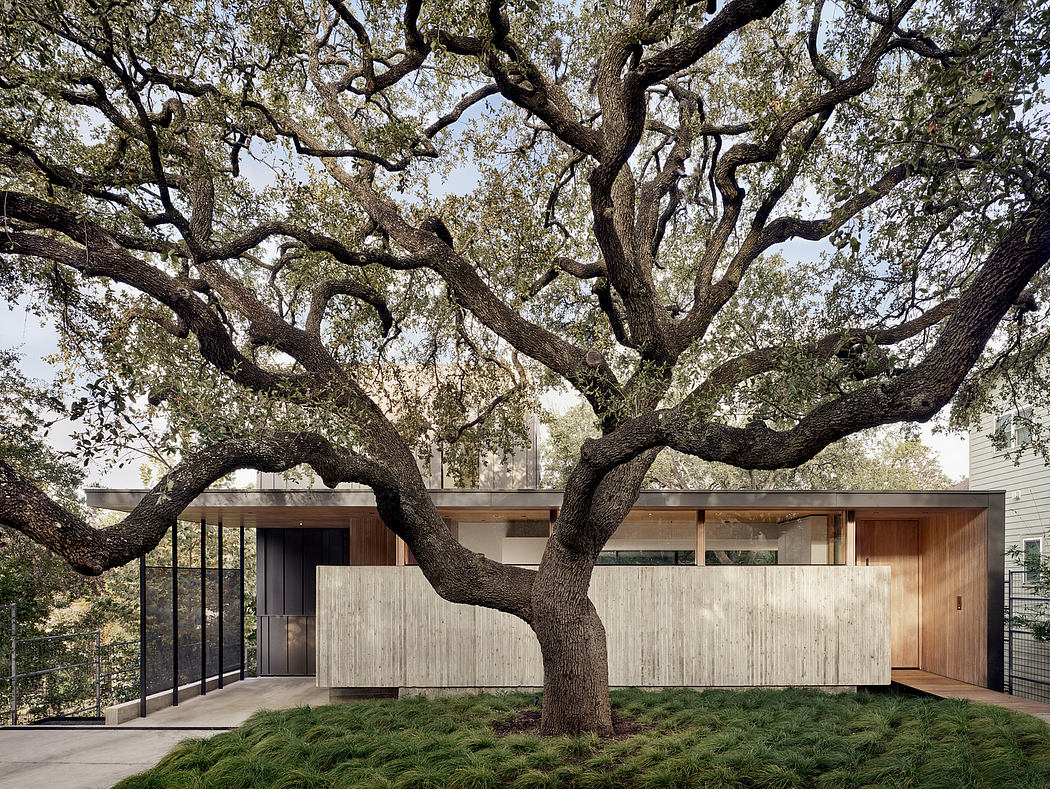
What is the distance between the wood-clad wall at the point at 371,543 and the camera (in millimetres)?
11516

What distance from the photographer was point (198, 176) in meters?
6.66

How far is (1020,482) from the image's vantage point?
1362cm

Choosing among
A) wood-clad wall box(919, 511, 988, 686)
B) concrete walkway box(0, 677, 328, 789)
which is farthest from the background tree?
wood-clad wall box(919, 511, 988, 686)

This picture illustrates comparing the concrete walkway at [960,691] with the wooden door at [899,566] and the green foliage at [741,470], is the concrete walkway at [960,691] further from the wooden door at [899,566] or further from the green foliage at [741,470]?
the green foliage at [741,470]

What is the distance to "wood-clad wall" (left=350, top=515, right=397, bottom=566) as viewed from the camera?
37.8 ft

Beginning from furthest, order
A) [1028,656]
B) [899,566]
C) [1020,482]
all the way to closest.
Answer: [1020,482] < [899,566] < [1028,656]

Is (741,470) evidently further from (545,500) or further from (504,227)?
(504,227)

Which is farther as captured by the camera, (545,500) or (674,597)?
(674,597)

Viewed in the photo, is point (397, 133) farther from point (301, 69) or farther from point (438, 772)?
point (438, 772)

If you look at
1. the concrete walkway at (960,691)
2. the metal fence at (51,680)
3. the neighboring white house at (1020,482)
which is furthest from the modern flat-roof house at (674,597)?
the metal fence at (51,680)

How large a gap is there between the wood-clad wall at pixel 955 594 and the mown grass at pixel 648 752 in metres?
2.72

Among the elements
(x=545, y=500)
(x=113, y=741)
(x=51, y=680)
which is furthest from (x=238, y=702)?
(x=51, y=680)

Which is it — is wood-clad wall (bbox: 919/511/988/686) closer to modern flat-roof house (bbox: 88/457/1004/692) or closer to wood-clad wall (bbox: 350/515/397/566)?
modern flat-roof house (bbox: 88/457/1004/692)

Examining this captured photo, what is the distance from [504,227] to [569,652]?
4.65 metres
